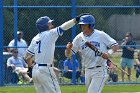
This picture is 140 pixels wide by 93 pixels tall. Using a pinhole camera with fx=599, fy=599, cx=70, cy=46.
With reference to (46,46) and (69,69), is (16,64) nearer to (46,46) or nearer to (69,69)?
(69,69)

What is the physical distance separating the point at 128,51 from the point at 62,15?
2.36m

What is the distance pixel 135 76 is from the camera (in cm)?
1878

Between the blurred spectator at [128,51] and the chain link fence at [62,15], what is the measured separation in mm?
214

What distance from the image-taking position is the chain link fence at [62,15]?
60.8ft

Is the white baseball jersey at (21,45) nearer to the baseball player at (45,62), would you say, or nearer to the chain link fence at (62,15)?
the chain link fence at (62,15)

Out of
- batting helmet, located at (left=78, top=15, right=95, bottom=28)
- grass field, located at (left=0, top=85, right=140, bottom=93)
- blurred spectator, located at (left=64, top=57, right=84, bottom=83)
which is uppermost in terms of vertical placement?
batting helmet, located at (left=78, top=15, right=95, bottom=28)

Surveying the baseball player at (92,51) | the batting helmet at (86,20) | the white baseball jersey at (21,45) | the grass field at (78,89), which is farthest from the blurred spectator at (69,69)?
the batting helmet at (86,20)

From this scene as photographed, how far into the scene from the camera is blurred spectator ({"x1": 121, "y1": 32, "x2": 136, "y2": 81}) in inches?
729

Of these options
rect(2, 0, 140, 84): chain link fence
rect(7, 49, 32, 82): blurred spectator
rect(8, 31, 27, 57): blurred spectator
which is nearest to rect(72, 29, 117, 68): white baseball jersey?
rect(7, 49, 32, 82): blurred spectator

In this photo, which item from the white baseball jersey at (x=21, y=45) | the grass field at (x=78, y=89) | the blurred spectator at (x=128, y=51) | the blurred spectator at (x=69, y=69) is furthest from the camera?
the blurred spectator at (x=128, y=51)

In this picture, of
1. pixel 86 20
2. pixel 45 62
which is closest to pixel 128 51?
pixel 86 20

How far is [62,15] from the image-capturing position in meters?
18.9

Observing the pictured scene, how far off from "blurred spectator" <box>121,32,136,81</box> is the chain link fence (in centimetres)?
21

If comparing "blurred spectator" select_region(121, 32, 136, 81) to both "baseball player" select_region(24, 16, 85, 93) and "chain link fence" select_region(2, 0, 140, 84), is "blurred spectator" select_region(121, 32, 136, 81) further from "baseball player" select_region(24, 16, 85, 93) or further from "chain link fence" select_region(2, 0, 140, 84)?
"baseball player" select_region(24, 16, 85, 93)
